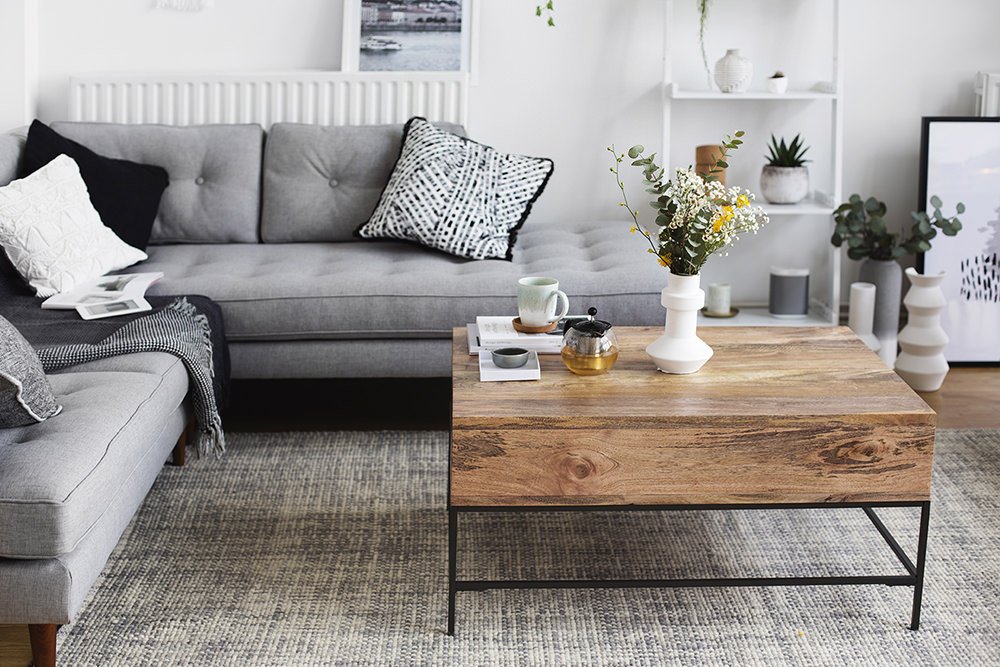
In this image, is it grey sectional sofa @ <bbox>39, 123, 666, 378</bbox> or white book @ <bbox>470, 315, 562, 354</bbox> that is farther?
grey sectional sofa @ <bbox>39, 123, 666, 378</bbox>

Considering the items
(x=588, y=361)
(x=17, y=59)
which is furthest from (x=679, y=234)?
(x=17, y=59)

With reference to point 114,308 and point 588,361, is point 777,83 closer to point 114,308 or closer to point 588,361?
point 588,361

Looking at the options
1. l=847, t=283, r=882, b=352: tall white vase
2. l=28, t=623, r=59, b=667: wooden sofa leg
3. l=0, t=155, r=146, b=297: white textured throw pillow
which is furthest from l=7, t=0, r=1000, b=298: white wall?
l=28, t=623, r=59, b=667: wooden sofa leg

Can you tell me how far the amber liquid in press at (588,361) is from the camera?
2.34 metres

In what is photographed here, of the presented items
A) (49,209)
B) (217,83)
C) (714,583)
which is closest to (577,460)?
(714,583)

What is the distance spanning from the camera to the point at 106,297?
9.93 ft

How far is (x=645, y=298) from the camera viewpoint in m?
3.17

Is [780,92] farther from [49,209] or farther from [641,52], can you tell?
[49,209]

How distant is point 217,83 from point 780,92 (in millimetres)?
1934

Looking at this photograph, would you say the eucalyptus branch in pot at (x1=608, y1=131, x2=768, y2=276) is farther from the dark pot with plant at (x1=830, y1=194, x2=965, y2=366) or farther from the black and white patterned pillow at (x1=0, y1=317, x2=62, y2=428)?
the dark pot with plant at (x1=830, y1=194, x2=965, y2=366)

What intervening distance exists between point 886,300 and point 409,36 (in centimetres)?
188

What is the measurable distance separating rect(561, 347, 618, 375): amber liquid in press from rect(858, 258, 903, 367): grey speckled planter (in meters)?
1.85

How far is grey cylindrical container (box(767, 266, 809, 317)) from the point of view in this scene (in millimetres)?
3996

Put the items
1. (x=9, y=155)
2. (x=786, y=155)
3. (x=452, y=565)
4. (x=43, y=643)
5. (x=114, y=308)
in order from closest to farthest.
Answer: (x=43, y=643) < (x=452, y=565) < (x=114, y=308) < (x=9, y=155) < (x=786, y=155)
